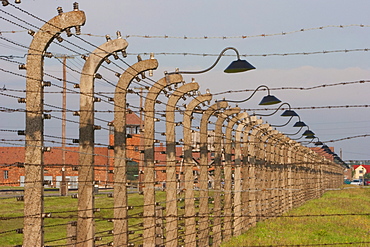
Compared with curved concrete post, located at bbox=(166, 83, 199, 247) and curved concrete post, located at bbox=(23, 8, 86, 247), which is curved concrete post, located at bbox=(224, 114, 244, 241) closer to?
curved concrete post, located at bbox=(166, 83, 199, 247)

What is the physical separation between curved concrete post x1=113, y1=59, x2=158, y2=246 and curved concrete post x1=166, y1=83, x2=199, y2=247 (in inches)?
110

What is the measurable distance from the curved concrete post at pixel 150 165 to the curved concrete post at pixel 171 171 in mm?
1033

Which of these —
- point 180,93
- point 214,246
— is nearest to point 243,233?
point 214,246

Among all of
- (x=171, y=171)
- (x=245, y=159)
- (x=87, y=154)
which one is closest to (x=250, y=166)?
(x=245, y=159)

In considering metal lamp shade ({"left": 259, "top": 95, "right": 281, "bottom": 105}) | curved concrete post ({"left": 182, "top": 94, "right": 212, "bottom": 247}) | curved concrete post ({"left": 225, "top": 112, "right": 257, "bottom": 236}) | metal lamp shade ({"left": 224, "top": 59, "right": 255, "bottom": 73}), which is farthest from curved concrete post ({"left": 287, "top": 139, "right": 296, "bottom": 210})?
metal lamp shade ({"left": 224, "top": 59, "right": 255, "bottom": 73})

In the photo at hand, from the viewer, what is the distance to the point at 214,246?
1755 centimetres

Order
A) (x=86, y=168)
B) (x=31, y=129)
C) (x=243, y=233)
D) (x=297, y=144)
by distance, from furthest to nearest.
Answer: (x=297, y=144), (x=243, y=233), (x=86, y=168), (x=31, y=129)

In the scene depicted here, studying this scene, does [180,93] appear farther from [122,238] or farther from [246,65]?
[122,238]

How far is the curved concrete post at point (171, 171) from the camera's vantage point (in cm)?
1316

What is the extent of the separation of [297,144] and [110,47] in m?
26.9

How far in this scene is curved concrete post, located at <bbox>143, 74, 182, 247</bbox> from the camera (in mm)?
11992

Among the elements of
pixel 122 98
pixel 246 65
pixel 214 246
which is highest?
pixel 246 65

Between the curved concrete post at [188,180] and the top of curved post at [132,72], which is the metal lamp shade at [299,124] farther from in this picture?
the top of curved post at [132,72]

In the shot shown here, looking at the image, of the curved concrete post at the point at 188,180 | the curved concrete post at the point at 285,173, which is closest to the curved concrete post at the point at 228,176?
the curved concrete post at the point at 188,180
